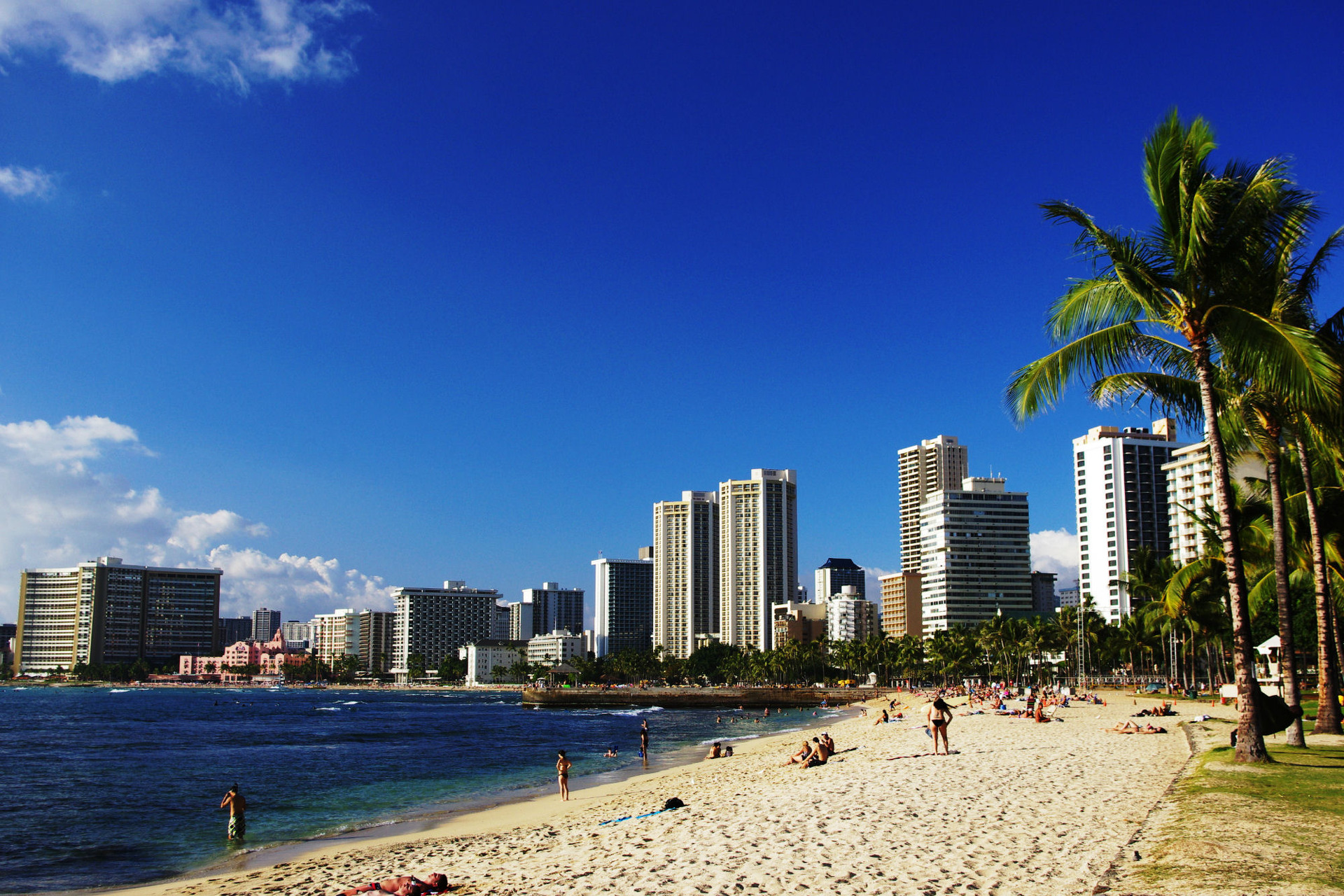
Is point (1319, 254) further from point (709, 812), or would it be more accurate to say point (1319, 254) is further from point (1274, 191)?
point (709, 812)

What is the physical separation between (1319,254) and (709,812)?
16303 mm

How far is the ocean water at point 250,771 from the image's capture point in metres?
24.1

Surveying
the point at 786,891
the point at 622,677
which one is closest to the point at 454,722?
the point at 786,891

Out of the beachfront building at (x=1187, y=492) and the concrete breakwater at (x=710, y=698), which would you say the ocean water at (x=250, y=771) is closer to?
the concrete breakwater at (x=710, y=698)

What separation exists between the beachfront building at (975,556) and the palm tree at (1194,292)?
160407 millimetres

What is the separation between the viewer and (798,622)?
7446 inches


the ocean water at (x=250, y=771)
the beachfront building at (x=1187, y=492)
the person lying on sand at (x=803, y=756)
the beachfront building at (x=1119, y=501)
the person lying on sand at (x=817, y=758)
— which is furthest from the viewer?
the beachfront building at (x=1119, y=501)

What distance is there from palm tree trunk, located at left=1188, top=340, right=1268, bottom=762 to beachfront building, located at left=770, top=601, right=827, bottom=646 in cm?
16813

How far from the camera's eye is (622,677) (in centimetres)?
19050

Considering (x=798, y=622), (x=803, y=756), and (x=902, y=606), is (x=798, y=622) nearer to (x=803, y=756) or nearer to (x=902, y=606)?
(x=902, y=606)

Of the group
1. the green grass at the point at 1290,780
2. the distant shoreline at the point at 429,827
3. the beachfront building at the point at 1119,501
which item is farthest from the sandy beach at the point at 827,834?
the beachfront building at the point at 1119,501

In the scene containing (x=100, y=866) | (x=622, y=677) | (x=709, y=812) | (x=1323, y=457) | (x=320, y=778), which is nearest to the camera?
(x=709, y=812)

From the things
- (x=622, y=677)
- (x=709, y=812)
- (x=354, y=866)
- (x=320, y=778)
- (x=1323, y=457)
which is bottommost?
(x=622, y=677)

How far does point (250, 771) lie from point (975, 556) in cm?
14863
